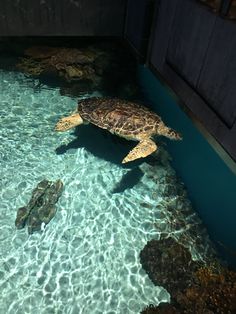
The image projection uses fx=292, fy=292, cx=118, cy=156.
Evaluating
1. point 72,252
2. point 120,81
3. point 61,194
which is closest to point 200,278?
point 72,252

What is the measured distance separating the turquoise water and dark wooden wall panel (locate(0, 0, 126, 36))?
2.33 meters

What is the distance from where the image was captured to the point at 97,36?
10289mm

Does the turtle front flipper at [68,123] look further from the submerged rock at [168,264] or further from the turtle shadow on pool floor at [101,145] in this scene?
the submerged rock at [168,264]

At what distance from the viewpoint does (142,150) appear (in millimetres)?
6219

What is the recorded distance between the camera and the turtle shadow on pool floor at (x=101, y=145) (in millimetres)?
7238

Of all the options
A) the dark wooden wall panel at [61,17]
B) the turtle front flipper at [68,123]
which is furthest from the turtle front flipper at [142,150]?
the dark wooden wall panel at [61,17]

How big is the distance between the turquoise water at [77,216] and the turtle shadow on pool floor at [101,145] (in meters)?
0.03

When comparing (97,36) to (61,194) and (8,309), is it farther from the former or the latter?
(8,309)

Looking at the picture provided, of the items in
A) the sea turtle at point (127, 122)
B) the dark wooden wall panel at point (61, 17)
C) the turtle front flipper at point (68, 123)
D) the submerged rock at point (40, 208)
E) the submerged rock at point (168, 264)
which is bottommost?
the submerged rock at point (168, 264)

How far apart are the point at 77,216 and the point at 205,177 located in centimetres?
282

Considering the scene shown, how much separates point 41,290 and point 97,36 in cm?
844

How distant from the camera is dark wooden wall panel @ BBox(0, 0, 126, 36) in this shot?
8.98 meters

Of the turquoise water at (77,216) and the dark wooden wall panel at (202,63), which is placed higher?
the dark wooden wall panel at (202,63)

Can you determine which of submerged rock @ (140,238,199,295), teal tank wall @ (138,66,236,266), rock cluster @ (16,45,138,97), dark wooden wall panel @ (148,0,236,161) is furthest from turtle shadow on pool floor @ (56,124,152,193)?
dark wooden wall panel @ (148,0,236,161)
